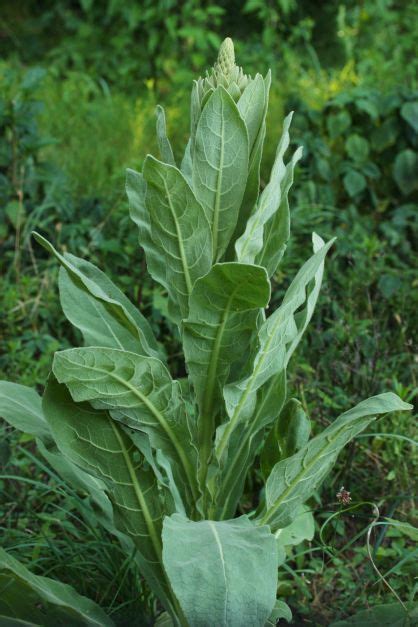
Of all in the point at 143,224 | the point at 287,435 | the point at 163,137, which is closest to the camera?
the point at 163,137

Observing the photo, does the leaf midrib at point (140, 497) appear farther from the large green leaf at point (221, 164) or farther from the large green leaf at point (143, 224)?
the large green leaf at point (221, 164)

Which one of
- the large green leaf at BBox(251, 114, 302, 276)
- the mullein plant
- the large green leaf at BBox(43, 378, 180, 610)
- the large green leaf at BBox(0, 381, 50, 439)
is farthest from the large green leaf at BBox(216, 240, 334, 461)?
the large green leaf at BBox(0, 381, 50, 439)

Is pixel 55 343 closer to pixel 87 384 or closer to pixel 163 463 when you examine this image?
pixel 163 463

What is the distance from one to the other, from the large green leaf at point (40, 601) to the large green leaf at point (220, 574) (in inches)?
15.6

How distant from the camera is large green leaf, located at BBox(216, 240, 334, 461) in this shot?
84.7 inches

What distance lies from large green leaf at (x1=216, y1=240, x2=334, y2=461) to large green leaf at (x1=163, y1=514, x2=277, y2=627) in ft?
1.10

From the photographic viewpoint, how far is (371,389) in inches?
129

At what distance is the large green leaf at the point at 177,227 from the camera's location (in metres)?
2.03

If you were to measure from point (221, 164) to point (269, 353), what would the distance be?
466mm

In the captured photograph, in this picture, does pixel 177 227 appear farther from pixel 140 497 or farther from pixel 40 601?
pixel 40 601

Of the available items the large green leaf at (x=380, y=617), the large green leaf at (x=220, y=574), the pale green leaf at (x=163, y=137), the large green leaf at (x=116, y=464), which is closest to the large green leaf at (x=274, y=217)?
the pale green leaf at (x=163, y=137)

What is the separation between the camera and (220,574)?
6.11 ft

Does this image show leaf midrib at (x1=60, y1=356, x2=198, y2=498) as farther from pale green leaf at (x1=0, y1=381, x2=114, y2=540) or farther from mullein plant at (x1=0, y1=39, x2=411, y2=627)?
pale green leaf at (x1=0, y1=381, x2=114, y2=540)

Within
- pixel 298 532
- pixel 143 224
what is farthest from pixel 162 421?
pixel 298 532
